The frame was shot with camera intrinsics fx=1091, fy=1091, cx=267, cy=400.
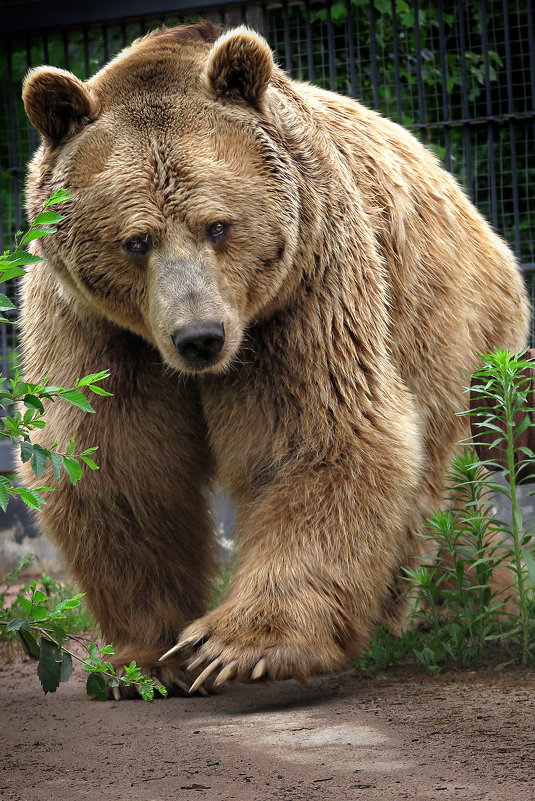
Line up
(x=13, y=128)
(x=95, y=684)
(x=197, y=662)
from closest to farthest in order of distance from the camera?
(x=95, y=684) < (x=197, y=662) < (x=13, y=128)

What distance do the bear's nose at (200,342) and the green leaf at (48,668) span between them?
3.18ft

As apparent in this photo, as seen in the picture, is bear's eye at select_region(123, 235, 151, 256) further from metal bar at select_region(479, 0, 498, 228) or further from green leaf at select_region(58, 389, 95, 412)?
metal bar at select_region(479, 0, 498, 228)

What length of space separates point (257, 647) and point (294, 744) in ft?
1.94

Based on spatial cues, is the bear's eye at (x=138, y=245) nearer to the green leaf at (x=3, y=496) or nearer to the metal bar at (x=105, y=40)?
the green leaf at (x=3, y=496)

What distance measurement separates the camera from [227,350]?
3.47 metres

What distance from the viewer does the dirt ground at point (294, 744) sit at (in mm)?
2443

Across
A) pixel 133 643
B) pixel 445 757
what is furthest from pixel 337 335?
pixel 445 757

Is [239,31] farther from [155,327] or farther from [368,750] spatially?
[368,750]

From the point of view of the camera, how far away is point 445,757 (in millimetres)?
2572

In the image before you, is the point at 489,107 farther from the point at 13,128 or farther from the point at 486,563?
the point at 486,563

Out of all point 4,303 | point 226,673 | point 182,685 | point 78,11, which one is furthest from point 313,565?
point 78,11

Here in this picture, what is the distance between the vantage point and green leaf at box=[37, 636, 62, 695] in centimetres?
293

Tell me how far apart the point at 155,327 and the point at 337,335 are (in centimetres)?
68

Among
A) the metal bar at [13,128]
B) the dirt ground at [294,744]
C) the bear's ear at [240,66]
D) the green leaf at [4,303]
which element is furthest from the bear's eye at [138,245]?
the metal bar at [13,128]
